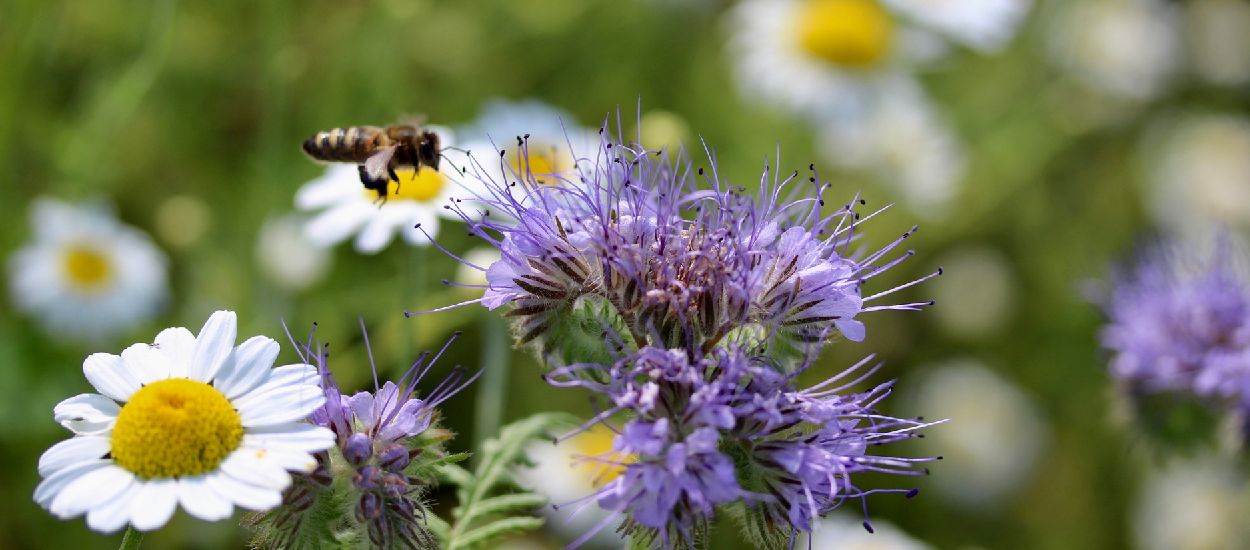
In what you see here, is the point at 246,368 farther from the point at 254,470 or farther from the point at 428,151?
the point at 428,151

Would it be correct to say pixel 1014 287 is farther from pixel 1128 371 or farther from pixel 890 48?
pixel 1128 371

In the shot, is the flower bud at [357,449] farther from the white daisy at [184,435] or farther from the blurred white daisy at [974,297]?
the blurred white daisy at [974,297]

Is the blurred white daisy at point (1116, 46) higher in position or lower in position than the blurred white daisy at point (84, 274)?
lower

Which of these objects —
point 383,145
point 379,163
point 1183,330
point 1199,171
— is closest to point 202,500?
point 379,163

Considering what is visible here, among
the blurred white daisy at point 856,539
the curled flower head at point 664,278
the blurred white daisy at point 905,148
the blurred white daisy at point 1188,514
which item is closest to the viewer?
the curled flower head at point 664,278

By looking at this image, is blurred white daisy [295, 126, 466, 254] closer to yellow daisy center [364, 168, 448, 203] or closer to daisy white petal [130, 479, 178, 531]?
yellow daisy center [364, 168, 448, 203]

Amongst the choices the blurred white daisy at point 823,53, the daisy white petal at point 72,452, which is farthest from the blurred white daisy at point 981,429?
the daisy white petal at point 72,452
